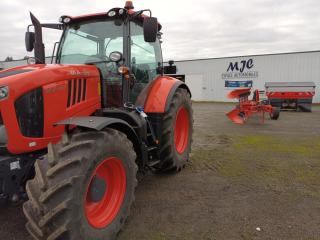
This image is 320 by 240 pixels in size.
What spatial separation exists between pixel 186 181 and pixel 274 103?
14245 millimetres

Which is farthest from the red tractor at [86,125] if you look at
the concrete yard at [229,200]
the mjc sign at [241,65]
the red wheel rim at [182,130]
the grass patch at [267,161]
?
the mjc sign at [241,65]

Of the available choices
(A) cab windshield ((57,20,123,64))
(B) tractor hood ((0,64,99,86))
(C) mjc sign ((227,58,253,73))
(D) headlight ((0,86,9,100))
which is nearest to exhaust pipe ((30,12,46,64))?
(A) cab windshield ((57,20,123,64))

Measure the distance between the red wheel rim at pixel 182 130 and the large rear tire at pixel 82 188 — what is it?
2.32m

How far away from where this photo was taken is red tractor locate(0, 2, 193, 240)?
8.46ft

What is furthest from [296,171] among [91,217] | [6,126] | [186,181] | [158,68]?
[6,126]

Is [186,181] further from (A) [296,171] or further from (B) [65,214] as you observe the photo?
(B) [65,214]

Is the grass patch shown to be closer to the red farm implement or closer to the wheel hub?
the wheel hub

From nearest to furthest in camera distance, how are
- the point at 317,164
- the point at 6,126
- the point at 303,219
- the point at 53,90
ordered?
the point at 6,126 → the point at 53,90 → the point at 303,219 → the point at 317,164

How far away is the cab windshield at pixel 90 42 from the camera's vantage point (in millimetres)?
4188

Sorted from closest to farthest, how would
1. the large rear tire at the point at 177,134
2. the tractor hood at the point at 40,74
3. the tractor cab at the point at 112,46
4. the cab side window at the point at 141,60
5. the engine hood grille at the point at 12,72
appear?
1. the tractor hood at the point at 40,74
2. the engine hood grille at the point at 12,72
3. the tractor cab at the point at 112,46
4. the cab side window at the point at 141,60
5. the large rear tire at the point at 177,134

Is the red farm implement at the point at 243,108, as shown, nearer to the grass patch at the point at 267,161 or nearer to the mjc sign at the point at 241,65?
the grass patch at the point at 267,161

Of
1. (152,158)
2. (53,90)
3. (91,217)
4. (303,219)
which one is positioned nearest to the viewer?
(91,217)

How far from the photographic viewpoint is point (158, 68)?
523cm

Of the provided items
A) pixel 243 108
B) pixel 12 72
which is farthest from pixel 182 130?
pixel 243 108
